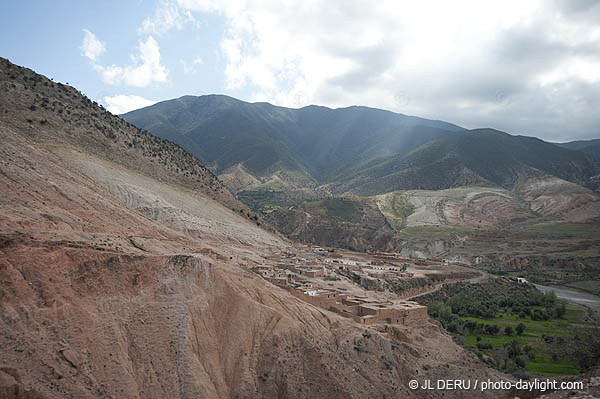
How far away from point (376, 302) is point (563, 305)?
32190 millimetres

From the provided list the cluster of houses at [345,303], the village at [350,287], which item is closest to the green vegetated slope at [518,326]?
the village at [350,287]

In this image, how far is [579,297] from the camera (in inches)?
2458

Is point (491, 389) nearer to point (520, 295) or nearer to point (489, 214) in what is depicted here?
point (520, 295)

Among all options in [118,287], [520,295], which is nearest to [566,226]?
[520,295]

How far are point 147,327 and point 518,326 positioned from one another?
39120 mm

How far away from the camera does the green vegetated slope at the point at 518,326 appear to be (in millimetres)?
34562

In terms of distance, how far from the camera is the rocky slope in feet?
56.3

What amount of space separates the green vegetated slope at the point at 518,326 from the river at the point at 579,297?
13.6 feet

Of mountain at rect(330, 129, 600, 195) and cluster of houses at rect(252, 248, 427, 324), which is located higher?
mountain at rect(330, 129, 600, 195)

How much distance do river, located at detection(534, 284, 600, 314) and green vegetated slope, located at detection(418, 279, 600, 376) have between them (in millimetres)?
4134

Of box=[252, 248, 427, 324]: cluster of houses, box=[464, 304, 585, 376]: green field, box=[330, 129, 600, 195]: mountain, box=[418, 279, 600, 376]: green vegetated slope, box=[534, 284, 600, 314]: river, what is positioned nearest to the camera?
box=[252, 248, 427, 324]: cluster of houses

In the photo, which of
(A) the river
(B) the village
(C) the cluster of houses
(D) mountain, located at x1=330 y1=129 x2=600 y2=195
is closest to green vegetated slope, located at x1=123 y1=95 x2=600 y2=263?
(D) mountain, located at x1=330 y1=129 x2=600 y2=195

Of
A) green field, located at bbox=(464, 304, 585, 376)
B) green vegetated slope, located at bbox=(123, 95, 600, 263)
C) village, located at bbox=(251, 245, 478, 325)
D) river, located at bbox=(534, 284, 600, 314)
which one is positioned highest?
green vegetated slope, located at bbox=(123, 95, 600, 263)

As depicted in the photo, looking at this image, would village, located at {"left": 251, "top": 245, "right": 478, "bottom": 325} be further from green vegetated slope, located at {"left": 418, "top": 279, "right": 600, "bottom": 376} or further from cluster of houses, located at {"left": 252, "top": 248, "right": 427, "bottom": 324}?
green vegetated slope, located at {"left": 418, "top": 279, "right": 600, "bottom": 376}
